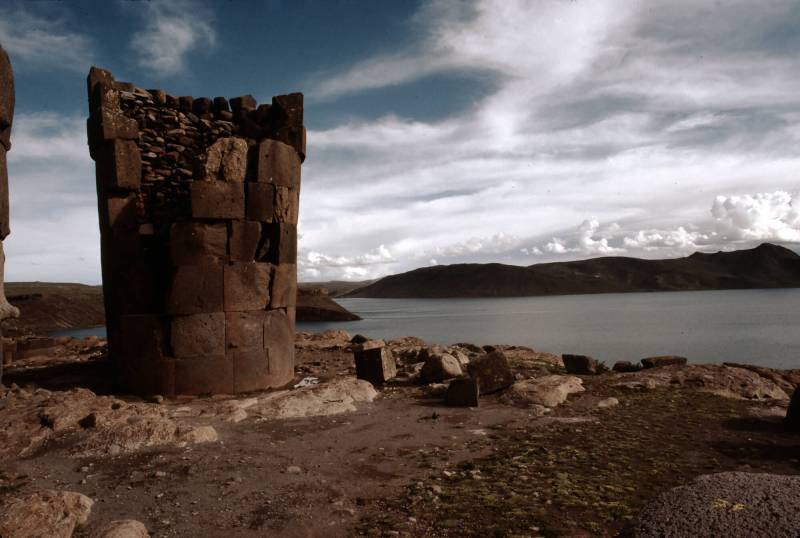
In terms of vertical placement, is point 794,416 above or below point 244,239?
below

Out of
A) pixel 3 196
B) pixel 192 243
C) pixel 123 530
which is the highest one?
pixel 3 196

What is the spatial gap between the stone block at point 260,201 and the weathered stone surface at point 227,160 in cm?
29

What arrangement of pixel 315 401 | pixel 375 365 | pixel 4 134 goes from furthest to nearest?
pixel 375 365
pixel 315 401
pixel 4 134

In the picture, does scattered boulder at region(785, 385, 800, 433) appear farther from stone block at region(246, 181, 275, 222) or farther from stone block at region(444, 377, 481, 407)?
stone block at region(246, 181, 275, 222)

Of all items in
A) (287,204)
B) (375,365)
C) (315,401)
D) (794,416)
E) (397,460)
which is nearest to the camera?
(397,460)

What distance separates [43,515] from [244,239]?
630 centimetres

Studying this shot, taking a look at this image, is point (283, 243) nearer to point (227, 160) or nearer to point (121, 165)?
point (227, 160)

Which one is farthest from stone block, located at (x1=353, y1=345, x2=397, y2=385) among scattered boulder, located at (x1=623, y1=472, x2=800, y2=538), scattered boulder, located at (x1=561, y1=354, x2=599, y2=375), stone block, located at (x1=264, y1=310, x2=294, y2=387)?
scattered boulder, located at (x1=623, y1=472, x2=800, y2=538)

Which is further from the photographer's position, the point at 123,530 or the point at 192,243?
the point at 192,243

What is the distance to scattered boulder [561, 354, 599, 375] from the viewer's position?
38.5 ft

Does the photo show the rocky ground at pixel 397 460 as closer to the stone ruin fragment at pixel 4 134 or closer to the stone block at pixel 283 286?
the stone ruin fragment at pixel 4 134

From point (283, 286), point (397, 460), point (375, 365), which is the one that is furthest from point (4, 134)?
point (375, 365)

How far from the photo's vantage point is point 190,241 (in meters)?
9.31

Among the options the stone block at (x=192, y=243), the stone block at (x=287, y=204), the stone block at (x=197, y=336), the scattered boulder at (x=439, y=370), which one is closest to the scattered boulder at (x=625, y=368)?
the scattered boulder at (x=439, y=370)
